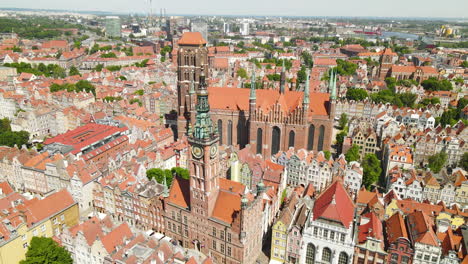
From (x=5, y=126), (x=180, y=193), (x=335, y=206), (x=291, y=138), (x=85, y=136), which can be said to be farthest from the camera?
(x=5, y=126)

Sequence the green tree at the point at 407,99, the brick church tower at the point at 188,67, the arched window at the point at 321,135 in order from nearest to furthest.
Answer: the arched window at the point at 321,135 → the brick church tower at the point at 188,67 → the green tree at the point at 407,99

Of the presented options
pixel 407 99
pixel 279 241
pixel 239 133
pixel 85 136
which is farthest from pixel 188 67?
pixel 407 99

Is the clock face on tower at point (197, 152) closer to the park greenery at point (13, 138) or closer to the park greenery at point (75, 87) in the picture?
the park greenery at point (13, 138)

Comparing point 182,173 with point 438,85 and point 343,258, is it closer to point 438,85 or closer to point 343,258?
point 343,258

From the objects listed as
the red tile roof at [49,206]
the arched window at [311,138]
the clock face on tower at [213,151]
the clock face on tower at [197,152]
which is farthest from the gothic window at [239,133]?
the red tile roof at [49,206]

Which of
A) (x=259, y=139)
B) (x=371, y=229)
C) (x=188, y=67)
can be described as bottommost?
(x=371, y=229)

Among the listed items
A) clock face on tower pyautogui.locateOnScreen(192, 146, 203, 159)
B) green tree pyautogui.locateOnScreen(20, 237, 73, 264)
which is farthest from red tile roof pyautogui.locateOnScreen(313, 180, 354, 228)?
green tree pyautogui.locateOnScreen(20, 237, 73, 264)

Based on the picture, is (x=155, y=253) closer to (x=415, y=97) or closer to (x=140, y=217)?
(x=140, y=217)
